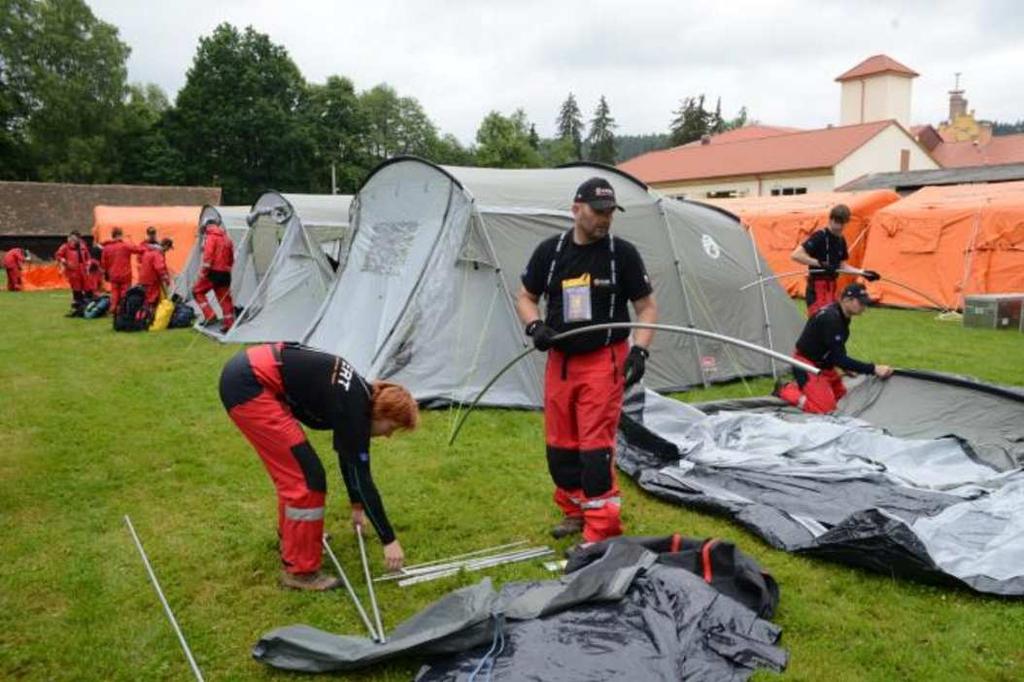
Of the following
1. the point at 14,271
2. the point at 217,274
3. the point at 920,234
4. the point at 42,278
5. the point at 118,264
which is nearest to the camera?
the point at 217,274

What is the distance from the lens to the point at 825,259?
839 cm

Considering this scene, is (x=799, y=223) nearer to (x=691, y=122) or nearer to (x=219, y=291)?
(x=219, y=291)

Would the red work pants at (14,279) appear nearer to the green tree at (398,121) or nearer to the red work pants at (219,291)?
the red work pants at (219,291)

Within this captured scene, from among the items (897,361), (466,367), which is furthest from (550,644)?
(897,361)

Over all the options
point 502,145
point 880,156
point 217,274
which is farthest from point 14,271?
point 502,145

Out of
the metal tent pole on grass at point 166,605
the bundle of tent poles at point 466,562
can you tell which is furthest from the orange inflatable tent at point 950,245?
the metal tent pole on grass at point 166,605

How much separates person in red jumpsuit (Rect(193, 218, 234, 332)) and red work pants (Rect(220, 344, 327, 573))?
9.08m

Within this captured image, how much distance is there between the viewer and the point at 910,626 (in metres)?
3.43

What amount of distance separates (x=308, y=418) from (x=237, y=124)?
45.8m

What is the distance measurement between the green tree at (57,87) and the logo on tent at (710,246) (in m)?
42.4

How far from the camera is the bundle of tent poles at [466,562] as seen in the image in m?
3.93

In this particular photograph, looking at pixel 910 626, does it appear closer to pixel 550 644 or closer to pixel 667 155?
pixel 550 644

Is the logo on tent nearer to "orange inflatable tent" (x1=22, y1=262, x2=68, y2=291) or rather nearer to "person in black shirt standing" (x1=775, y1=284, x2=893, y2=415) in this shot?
"person in black shirt standing" (x1=775, y1=284, x2=893, y2=415)

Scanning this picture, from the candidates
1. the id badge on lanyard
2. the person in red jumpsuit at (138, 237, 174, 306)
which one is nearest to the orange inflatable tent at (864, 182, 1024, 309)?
the id badge on lanyard
